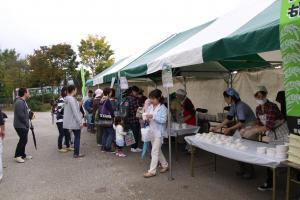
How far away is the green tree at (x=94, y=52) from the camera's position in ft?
115

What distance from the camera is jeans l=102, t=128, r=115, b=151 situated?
24.6 ft

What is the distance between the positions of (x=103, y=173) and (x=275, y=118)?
3.29 meters

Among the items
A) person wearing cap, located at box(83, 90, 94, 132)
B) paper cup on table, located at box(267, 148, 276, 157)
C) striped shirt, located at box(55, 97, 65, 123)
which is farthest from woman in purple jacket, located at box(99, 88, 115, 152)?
paper cup on table, located at box(267, 148, 276, 157)

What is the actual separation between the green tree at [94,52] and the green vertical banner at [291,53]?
3254cm

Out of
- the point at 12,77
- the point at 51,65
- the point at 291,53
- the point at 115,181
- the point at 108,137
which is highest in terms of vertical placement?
the point at 51,65

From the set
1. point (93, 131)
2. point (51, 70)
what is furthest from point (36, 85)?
point (93, 131)

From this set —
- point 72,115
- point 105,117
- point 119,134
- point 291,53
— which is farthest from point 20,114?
point 291,53

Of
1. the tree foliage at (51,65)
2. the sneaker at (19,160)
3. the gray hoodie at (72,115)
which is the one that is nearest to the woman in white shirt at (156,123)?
the gray hoodie at (72,115)

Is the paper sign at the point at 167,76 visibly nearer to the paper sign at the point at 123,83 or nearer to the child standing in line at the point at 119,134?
the paper sign at the point at 123,83

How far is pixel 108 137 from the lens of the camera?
7.68 meters

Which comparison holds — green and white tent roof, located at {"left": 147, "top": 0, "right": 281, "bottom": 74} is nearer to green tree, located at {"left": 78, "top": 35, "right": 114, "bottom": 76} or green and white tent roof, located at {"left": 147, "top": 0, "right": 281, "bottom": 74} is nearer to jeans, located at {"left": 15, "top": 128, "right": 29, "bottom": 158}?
jeans, located at {"left": 15, "top": 128, "right": 29, "bottom": 158}

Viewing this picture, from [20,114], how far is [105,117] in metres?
1.91

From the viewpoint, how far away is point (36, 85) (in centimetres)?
3612

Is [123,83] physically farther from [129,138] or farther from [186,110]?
[186,110]
